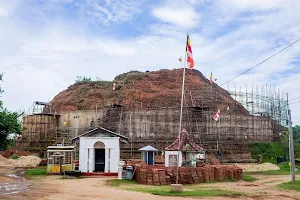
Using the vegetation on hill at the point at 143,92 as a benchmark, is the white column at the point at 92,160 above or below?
below

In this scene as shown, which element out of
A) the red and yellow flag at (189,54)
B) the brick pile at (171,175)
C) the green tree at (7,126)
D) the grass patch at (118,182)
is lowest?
the grass patch at (118,182)

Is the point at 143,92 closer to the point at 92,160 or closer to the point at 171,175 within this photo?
the point at 92,160

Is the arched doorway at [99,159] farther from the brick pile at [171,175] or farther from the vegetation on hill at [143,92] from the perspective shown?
the vegetation on hill at [143,92]

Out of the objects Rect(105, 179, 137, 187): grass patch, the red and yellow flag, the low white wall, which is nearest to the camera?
the red and yellow flag

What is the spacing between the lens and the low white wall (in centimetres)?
2820

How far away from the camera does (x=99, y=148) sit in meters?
28.7

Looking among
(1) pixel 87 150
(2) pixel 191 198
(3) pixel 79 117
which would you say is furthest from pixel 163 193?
(3) pixel 79 117

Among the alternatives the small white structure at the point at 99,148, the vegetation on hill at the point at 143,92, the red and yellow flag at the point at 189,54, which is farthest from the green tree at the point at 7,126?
the vegetation on hill at the point at 143,92

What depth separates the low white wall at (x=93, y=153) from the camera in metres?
28.2

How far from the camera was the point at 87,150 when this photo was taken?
1123 inches

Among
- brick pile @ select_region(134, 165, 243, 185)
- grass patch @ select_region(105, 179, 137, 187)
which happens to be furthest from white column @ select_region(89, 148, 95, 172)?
brick pile @ select_region(134, 165, 243, 185)

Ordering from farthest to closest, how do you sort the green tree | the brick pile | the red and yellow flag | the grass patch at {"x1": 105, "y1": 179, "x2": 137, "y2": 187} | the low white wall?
the low white wall < the green tree < the brick pile < the grass patch at {"x1": 105, "y1": 179, "x2": 137, "y2": 187} < the red and yellow flag

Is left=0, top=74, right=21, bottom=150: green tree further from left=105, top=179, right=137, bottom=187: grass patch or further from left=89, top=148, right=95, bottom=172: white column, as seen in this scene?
left=105, top=179, right=137, bottom=187: grass patch

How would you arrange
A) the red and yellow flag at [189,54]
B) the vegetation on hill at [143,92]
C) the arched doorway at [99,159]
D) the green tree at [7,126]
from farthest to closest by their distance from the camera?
the vegetation on hill at [143,92]
the arched doorway at [99,159]
the green tree at [7,126]
the red and yellow flag at [189,54]
